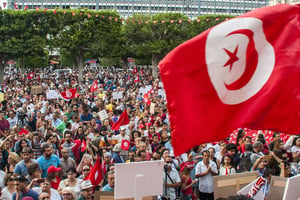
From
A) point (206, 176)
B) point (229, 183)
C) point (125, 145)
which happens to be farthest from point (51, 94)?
point (229, 183)

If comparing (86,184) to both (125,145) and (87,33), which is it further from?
(87,33)

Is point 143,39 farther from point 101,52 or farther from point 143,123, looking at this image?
Result: point 143,123

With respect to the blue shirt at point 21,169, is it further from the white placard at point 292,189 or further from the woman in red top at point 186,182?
the white placard at point 292,189

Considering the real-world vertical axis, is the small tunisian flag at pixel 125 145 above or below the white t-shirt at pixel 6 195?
above

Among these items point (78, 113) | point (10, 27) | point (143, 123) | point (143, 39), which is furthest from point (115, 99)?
point (143, 39)

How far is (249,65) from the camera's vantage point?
17.4 feet

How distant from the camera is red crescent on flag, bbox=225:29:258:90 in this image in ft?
17.3

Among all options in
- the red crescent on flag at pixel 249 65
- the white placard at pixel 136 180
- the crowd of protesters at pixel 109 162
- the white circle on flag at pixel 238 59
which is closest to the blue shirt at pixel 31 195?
the crowd of protesters at pixel 109 162

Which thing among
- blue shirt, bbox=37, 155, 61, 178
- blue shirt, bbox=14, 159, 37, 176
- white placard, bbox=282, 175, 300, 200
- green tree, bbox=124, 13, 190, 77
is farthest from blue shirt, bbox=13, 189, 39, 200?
green tree, bbox=124, 13, 190, 77

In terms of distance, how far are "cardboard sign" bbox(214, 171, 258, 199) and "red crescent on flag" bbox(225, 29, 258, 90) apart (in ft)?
7.52

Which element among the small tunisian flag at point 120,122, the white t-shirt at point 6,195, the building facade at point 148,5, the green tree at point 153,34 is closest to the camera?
the white t-shirt at point 6,195

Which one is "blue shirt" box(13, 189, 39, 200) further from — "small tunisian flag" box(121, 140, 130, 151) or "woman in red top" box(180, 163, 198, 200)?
"small tunisian flag" box(121, 140, 130, 151)

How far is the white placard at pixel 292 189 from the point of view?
4564 mm

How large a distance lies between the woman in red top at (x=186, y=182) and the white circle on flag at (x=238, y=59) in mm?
3432
